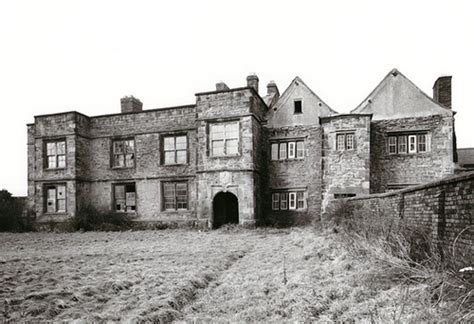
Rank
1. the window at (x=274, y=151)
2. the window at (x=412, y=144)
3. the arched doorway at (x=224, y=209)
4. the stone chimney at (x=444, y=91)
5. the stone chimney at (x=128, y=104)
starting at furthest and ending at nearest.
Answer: the stone chimney at (x=128, y=104), the window at (x=274, y=151), the arched doorway at (x=224, y=209), the stone chimney at (x=444, y=91), the window at (x=412, y=144)

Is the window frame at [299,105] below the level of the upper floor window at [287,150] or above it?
above

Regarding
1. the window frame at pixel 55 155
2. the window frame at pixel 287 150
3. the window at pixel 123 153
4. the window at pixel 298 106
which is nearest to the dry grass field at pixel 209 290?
the window frame at pixel 287 150

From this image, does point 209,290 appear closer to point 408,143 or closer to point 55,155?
point 408,143

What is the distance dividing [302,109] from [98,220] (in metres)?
14.4

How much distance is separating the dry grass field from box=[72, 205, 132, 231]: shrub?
31.8ft

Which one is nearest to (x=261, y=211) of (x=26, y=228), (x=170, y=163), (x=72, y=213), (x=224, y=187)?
(x=224, y=187)

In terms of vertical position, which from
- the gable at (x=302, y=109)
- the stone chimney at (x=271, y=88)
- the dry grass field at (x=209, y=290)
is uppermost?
the stone chimney at (x=271, y=88)

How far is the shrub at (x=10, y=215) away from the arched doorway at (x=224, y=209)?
12999 mm

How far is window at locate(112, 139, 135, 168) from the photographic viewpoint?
19.8 meters

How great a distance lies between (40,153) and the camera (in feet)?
66.2

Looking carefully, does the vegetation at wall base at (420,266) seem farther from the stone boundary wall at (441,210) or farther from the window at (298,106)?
the window at (298,106)

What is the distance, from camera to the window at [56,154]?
20.0 m

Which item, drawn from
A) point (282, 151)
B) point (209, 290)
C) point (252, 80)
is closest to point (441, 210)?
point (209, 290)

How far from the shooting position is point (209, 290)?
229 inches
